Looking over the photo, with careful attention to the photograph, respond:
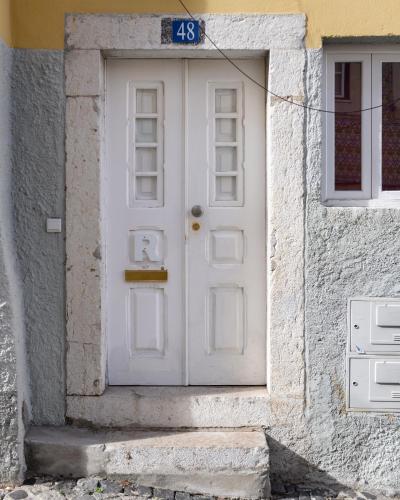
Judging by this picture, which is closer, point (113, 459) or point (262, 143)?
point (113, 459)

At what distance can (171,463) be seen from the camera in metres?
4.84

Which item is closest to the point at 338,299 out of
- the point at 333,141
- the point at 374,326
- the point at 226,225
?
the point at 374,326

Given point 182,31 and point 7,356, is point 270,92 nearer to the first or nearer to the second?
point 182,31

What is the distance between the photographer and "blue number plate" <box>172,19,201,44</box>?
5.07m

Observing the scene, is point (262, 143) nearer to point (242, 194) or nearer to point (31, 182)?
point (242, 194)

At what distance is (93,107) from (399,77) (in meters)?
2.13

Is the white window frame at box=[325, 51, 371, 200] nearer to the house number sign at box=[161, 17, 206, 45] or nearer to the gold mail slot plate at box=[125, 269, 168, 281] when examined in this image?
the house number sign at box=[161, 17, 206, 45]

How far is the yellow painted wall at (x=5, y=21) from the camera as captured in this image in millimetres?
4879

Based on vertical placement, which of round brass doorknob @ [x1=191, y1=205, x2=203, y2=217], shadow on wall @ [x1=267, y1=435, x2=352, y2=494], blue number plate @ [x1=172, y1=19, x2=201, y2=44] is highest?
blue number plate @ [x1=172, y1=19, x2=201, y2=44]

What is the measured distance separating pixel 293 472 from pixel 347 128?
7.86 feet

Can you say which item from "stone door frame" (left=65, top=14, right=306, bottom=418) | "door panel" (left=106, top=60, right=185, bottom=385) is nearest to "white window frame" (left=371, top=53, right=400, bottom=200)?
"stone door frame" (left=65, top=14, right=306, bottom=418)

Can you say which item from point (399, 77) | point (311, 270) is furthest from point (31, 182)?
point (399, 77)

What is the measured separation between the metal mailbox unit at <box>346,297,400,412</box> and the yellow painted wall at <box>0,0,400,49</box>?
1.81m

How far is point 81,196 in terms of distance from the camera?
5.14m
